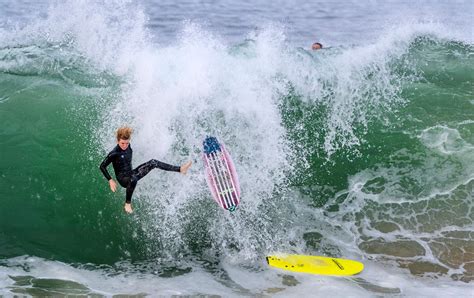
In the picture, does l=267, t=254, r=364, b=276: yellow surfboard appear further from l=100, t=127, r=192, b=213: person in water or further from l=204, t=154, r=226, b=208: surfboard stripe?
l=100, t=127, r=192, b=213: person in water

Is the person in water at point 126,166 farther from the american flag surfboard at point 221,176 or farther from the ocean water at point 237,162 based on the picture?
the ocean water at point 237,162

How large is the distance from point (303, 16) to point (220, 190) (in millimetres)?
13706

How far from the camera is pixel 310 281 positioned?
7.05 m

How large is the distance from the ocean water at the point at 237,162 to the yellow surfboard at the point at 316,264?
14 centimetres

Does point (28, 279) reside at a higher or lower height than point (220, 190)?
lower

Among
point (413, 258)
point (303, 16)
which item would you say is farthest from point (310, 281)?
point (303, 16)

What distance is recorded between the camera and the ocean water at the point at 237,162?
7.32m

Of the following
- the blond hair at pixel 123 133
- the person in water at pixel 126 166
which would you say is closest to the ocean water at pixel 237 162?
the person in water at pixel 126 166

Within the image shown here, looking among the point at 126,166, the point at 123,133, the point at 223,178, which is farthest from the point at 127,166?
the point at 223,178

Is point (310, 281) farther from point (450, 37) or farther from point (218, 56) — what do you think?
point (450, 37)

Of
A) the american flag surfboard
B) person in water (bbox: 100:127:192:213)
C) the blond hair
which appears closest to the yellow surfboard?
the american flag surfboard

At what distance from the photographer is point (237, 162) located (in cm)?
848

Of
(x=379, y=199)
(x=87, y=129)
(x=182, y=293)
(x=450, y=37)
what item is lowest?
(x=182, y=293)

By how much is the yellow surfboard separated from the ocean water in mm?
141
